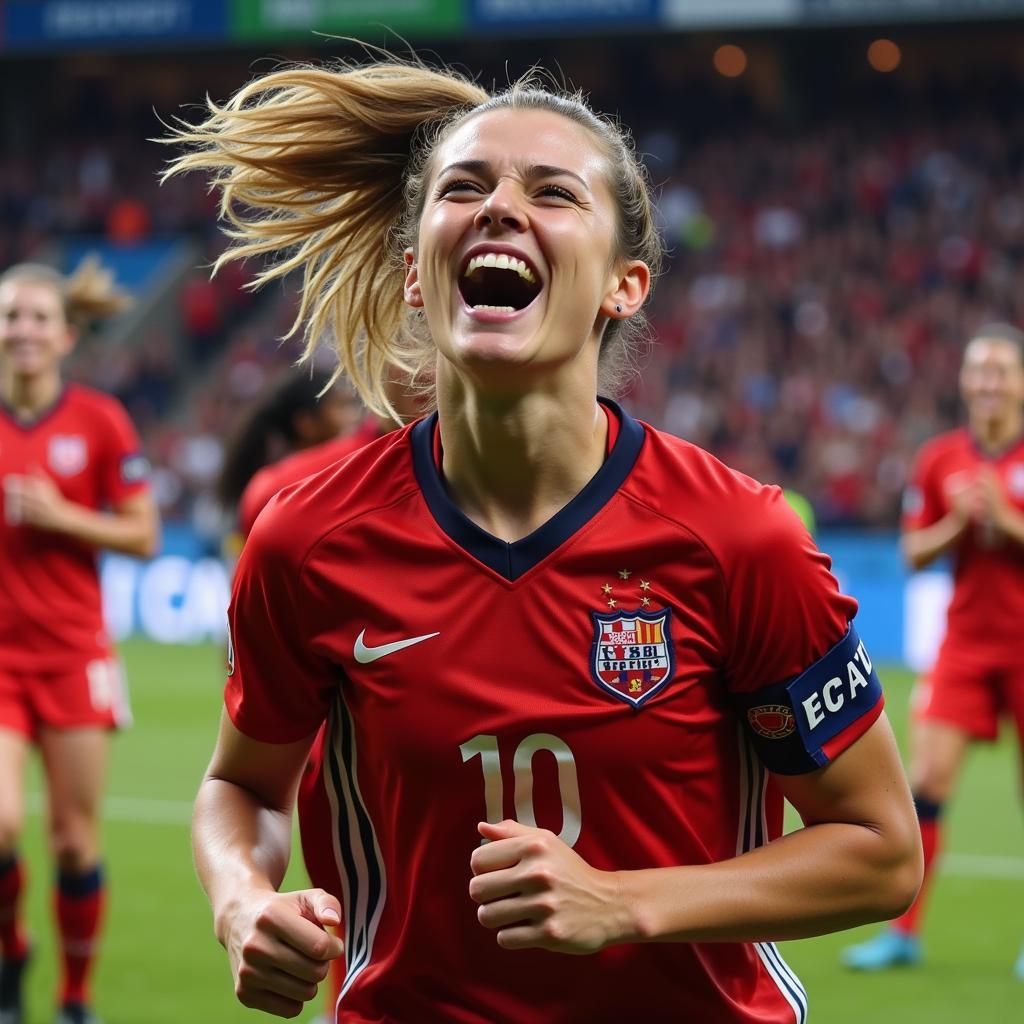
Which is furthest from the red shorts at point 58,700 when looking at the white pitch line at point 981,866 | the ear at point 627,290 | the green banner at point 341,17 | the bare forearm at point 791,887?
the green banner at point 341,17

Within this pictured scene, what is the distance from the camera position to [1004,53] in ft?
77.0

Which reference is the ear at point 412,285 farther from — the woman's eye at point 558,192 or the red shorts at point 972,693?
the red shorts at point 972,693

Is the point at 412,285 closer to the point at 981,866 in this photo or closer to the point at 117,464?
the point at 117,464

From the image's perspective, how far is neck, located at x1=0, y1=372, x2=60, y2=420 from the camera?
618 cm

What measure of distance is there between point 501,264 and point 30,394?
417cm

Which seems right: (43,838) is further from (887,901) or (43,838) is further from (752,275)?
(752,275)

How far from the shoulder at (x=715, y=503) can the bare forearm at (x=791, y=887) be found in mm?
394

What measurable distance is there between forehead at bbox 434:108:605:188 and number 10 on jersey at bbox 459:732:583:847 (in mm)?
786

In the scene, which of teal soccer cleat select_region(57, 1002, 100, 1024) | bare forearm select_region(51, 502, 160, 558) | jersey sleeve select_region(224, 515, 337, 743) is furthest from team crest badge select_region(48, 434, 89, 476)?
jersey sleeve select_region(224, 515, 337, 743)

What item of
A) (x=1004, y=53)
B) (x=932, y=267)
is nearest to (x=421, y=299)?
(x=932, y=267)

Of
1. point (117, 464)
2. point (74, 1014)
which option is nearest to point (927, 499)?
point (117, 464)

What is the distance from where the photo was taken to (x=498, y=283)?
267 centimetres

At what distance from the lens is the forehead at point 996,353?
6789 mm

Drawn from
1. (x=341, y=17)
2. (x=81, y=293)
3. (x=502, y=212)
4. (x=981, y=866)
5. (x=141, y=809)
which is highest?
(x=341, y=17)
